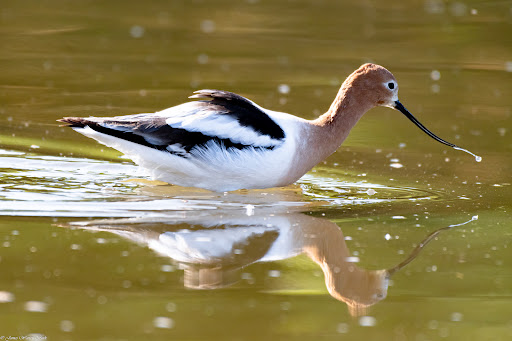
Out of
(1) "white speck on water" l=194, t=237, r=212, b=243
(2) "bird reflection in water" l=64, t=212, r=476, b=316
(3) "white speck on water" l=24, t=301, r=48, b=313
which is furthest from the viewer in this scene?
(1) "white speck on water" l=194, t=237, r=212, b=243

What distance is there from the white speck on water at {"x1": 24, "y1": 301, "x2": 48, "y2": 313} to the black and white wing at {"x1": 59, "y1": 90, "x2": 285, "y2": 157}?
266 centimetres

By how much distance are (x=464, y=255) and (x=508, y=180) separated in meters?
2.22

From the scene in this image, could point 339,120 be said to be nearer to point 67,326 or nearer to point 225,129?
point 225,129

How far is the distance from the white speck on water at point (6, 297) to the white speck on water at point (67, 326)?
0.45m

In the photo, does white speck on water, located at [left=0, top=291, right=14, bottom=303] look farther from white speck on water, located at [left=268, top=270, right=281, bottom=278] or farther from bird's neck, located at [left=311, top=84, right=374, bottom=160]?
bird's neck, located at [left=311, top=84, right=374, bottom=160]

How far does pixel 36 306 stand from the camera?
5.02 meters

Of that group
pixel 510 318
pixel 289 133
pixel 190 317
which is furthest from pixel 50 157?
pixel 510 318

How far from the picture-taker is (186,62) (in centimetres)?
1238

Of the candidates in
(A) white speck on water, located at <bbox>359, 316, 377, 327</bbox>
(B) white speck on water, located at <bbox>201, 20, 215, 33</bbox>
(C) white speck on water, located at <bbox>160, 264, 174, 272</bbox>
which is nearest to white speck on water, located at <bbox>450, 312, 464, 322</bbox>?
(A) white speck on water, located at <bbox>359, 316, 377, 327</bbox>

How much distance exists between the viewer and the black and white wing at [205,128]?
7.48 metres

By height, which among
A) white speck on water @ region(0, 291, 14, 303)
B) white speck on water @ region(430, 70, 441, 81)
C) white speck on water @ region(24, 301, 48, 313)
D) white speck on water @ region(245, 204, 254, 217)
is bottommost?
white speck on water @ region(24, 301, 48, 313)

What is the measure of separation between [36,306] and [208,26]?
32.1 feet

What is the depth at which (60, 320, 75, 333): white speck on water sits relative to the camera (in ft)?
15.5

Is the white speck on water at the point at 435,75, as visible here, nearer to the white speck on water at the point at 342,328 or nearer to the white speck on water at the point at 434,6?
the white speck on water at the point at 434,6
